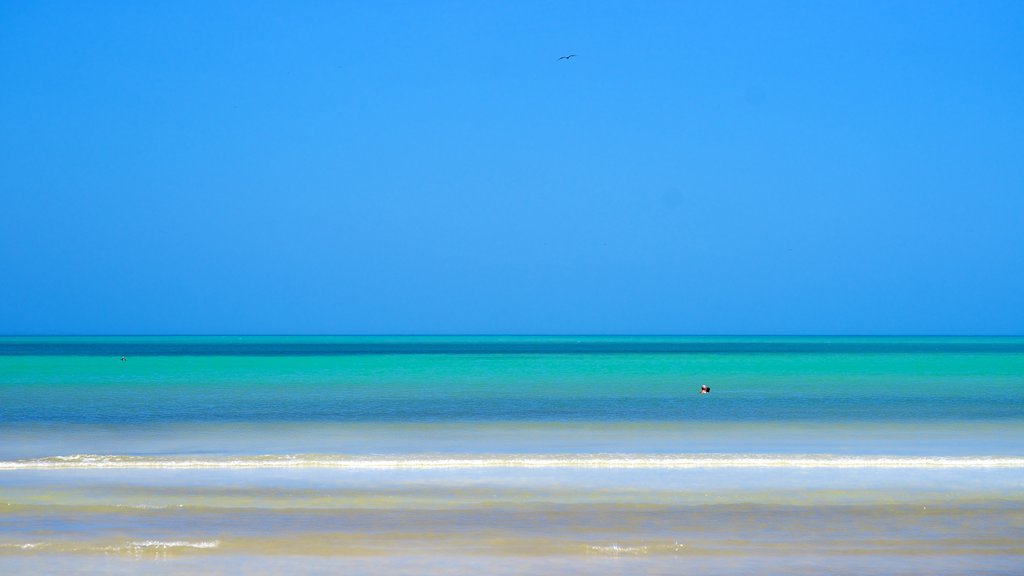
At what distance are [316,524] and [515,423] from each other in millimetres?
12199

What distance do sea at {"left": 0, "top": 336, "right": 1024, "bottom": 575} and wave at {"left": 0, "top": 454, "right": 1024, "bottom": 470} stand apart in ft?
0.23

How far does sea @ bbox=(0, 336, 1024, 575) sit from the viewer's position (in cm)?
951

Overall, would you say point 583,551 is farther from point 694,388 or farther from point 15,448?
point 694,388

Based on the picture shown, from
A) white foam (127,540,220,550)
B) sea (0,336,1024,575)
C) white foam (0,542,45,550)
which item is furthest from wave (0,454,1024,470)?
white foam (0,542,45,550)

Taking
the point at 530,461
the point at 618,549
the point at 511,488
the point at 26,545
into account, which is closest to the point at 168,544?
the point at 26,545

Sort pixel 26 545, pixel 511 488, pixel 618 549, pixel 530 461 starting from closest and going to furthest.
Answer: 1. pixel 618 549
2. pixel 26 545
3. pixel 511 488
4. pixel 530 461

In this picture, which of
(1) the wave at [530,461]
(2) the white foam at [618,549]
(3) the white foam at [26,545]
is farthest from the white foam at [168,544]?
(1) the wave at [530,461]

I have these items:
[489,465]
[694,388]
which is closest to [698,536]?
[489,465]

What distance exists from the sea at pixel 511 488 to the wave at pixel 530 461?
0.23ft

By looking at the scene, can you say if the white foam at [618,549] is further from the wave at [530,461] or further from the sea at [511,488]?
the wave at [530,461]

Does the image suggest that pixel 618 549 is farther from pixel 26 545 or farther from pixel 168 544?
pixel 26 545

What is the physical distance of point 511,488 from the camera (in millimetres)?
13477

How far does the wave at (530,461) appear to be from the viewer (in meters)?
15.6

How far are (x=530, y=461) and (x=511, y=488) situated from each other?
2.54 m
